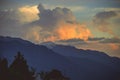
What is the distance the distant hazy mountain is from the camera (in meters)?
5.15

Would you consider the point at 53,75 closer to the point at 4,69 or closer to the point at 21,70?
the point at 21,70

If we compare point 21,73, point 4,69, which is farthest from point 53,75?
point 4,69

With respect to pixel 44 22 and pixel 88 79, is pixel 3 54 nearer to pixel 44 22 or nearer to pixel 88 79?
pixel 44 22

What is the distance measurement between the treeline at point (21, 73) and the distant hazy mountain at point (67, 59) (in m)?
0.10

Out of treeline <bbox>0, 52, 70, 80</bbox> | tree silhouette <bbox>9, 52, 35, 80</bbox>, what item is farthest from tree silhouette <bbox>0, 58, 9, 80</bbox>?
tree silhouette <bbox>9, 52, 35, 80</bbox>

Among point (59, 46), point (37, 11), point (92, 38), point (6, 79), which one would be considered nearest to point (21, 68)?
point (6, 79)

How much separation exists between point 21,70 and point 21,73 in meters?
0.08

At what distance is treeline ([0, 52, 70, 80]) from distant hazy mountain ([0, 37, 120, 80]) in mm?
95

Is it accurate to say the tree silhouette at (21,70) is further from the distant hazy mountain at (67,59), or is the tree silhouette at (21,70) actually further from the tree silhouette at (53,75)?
the tree silhouette at (53,75)

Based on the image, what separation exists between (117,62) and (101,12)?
1162mm

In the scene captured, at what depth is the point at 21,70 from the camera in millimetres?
5355

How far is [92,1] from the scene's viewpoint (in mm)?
5395

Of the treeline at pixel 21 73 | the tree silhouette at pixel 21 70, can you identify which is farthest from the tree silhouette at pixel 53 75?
the tree silhouette at pixel 21 70

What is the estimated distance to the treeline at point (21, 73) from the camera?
5156mm
